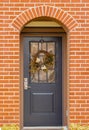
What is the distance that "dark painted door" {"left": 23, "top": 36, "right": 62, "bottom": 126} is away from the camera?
832 centimetres

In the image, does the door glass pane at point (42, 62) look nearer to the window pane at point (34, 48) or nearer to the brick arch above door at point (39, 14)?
the window pane at point (34, 48)

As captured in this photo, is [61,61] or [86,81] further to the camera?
[61,61]

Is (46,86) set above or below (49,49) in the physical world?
below

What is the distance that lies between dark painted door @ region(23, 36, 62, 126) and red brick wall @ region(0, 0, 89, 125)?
1411 mm

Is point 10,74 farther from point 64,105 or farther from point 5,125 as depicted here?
point 64,105

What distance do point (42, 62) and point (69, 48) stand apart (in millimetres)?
1491

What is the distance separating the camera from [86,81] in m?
6.95

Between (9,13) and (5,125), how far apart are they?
84.9 inches

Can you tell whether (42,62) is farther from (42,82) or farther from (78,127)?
(78,127)

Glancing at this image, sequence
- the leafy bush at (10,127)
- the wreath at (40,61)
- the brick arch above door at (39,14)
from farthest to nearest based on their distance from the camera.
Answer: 1. the wreath at (40,61)
2. the brick arch above door at (39,14)
3. the leafy bush at (10,127)

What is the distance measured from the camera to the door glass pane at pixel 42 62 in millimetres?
8320

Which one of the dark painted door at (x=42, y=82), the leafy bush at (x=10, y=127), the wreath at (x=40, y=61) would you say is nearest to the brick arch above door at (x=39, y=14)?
the dark painted door at (x=42, y=82)

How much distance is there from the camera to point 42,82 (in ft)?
27.5

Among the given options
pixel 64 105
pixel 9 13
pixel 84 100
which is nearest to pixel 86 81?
pixel 84 100
